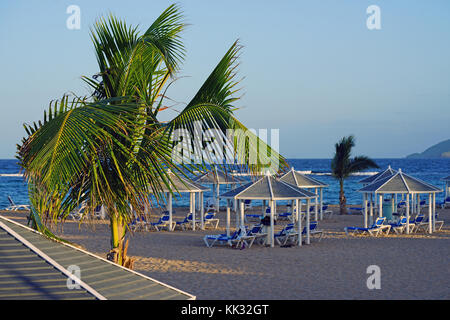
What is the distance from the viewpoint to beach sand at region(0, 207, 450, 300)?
9.97m

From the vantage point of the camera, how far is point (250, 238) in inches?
633

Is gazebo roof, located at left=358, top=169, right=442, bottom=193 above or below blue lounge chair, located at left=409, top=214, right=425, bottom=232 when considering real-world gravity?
above

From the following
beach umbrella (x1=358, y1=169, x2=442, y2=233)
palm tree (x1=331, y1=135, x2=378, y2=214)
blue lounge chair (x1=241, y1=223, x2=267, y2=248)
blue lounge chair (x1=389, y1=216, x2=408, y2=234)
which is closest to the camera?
blue lounge chair (x1=241, y1=223, x2=267, y2=248)

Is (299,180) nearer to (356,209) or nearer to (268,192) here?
(356,209)

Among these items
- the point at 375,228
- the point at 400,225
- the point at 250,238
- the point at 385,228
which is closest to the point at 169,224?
the point at 250,238

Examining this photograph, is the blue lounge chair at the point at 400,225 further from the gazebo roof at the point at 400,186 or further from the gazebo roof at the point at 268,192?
the gazebo roof at the point at 268,192

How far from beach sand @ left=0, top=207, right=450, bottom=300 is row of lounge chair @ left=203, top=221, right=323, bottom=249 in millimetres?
305

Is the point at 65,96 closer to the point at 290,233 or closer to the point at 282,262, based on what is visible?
the point at 282,262

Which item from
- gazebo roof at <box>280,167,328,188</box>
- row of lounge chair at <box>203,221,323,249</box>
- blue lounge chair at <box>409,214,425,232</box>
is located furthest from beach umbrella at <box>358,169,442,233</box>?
gazebo roof at <box>280,167,328,188</box>

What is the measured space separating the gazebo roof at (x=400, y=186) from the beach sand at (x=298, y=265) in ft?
5.58

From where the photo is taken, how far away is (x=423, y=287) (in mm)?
10312

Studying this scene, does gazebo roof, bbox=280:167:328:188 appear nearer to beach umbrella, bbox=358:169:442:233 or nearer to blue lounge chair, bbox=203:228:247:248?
beach umbrella, bbox=358:169:442:233

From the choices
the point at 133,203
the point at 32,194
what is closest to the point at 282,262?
the point at 133,203

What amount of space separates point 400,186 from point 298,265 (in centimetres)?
859
